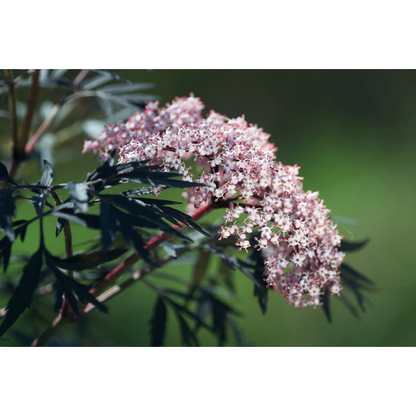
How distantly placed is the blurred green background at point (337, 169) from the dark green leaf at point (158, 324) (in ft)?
3.54

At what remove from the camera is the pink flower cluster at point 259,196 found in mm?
717

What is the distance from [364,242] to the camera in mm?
1004

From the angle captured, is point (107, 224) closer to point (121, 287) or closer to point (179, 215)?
point (179, 215)

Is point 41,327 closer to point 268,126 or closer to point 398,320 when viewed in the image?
point 398,320

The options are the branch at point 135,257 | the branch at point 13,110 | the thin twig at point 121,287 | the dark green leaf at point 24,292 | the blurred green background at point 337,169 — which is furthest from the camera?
the blurred green background at point 337,169

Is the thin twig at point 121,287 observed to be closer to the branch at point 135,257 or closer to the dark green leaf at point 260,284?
the branch at point 135,257

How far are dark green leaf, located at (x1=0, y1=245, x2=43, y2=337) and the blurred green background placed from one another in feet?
4.62

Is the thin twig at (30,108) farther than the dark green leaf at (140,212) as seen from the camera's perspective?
Yes

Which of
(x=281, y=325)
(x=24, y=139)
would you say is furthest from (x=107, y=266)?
(x=281, y=325)

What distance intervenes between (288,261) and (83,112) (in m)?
0.85

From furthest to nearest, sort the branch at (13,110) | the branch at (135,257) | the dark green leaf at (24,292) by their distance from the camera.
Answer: the branch at (13,110), the branch at (135,257), the dark green leaf at (24,292)

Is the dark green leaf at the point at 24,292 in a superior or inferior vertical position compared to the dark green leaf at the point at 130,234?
inferior

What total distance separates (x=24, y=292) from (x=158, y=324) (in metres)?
0.39

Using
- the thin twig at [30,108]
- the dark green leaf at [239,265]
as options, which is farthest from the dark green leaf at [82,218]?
the thin twig at [30,108]
